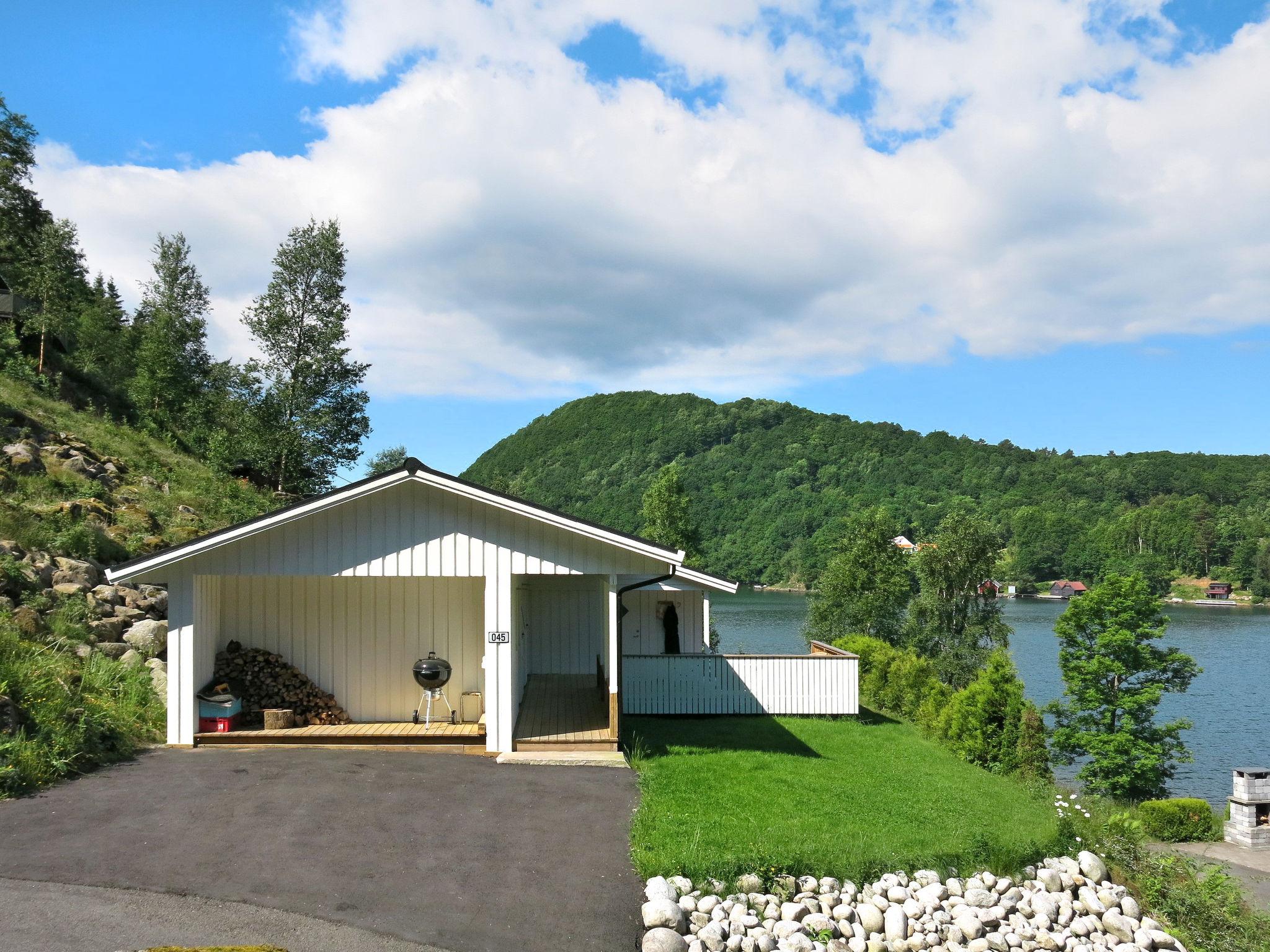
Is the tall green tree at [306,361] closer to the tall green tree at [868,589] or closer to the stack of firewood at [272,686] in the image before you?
the stack of firewood at [272,686]

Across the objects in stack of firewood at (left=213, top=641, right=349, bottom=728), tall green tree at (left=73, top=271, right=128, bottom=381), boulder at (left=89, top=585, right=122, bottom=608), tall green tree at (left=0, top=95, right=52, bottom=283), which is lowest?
stack of firewood at (left=213, top=641, right=349, bottom=728)

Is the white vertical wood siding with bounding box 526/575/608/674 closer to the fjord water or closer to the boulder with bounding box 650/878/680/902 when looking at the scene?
the boulder with bounding box 650/878/680/902

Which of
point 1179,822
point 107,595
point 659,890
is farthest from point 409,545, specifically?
point 1179,822

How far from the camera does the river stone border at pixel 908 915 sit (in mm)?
6609

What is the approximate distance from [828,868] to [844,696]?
8741 millimetres

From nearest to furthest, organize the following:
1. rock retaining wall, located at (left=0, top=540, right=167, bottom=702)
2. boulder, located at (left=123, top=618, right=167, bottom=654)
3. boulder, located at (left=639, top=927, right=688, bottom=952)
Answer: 1. boulder, located at (left=639, top=927, right=688, bottom=952)
2. rock retaining wall, located at (left=0, top=540, right=167, bottom=702)
3. boulder, located at (left=123, top=618, right=167, bottom=654)

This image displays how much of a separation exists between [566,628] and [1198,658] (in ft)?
134

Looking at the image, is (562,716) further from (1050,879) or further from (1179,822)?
(1179,822)

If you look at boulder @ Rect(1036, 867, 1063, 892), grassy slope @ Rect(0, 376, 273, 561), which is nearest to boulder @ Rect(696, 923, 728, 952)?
boulder @ Rect(1036, 867, 1063, 892)

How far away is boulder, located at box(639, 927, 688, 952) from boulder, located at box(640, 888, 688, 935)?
59mm

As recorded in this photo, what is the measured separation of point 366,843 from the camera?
7395 mm

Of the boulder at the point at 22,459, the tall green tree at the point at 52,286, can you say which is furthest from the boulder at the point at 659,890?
the tall green tree at the point at 52,286

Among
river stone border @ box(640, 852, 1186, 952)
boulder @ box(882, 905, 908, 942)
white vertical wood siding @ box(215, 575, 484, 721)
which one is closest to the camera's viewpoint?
river stone border @ box(640, 852, 1186, 952)

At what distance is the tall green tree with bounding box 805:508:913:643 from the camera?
3497 centimetres
